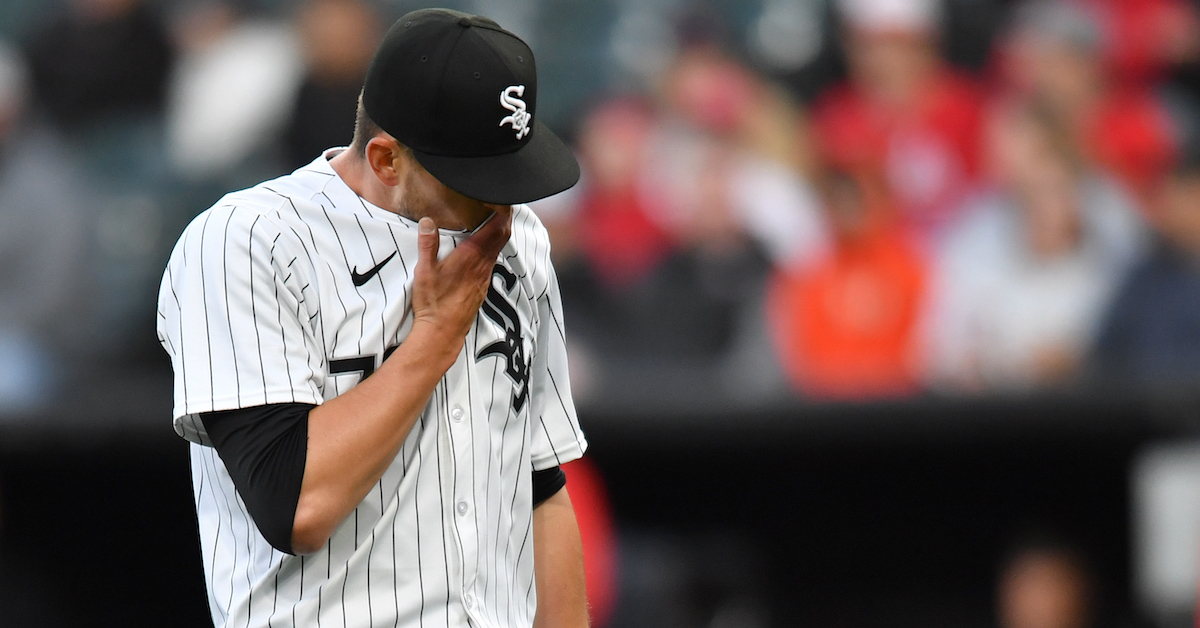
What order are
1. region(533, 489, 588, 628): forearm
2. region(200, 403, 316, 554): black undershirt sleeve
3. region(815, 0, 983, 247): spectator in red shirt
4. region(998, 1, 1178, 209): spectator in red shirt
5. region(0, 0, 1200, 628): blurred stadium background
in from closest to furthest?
region(200, 403, 316, 554): black undershirt sleeve, region(533, 489, 588, 628): forearm, region(0, 0, 1200, 628): blurred stadium background, region(998, 1, 1178, 209): spectator in red shirt, region(815, 0, 983, 247): spectator in red shirt

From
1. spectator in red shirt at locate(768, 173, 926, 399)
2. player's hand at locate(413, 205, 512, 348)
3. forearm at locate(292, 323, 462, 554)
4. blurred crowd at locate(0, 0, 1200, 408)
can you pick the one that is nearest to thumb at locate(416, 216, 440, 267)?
player's hand at locate(413, 205, 512, 348)

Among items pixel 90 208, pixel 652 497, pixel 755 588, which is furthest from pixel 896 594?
pixel 90 208

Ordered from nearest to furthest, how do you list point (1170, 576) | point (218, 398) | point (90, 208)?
1. point (218, 398)
2. point (1170, 576)
3. point (90, 208)

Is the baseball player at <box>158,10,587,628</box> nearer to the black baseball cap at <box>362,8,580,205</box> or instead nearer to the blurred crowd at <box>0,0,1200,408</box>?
the black baseball cap at <box>362,8,580,205</box>

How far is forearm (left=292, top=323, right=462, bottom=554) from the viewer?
194 cm

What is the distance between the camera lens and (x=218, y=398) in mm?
1972

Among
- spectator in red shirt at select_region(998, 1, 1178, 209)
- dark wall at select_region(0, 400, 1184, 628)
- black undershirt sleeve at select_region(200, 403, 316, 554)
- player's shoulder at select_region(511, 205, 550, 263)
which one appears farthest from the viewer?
spectator in red shirt at select_region(998, 1, 1178, 209)

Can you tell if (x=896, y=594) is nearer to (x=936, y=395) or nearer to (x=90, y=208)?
(x=936, y=395)

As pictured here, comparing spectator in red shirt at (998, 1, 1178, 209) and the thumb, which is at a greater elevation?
the thumb

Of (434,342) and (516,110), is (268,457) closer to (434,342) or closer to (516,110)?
(434,342)

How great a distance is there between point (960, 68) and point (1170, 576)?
286cm

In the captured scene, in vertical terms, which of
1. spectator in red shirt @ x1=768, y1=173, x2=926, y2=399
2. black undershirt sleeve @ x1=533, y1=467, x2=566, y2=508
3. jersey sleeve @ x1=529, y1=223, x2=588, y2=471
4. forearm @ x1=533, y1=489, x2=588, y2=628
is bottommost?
spectator in red shirt @ x1=768, y1=173, x2=926, y2=399

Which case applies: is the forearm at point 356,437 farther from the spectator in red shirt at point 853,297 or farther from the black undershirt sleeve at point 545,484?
the spectator in red shirt at point 853,297

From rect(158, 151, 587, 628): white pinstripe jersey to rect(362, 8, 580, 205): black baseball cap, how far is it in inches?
6.0
